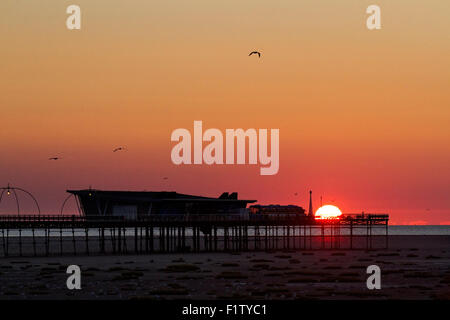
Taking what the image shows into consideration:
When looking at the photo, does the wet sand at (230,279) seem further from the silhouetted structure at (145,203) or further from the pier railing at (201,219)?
the silhouetted structure at (145,203)

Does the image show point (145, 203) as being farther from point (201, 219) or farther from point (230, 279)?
point (230, 279)

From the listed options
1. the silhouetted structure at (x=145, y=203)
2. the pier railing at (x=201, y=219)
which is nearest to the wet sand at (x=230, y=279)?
the pier railing at (x=201, y=219)

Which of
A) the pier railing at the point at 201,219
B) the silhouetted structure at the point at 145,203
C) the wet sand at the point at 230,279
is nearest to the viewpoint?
the wet sand at the point at 230,279

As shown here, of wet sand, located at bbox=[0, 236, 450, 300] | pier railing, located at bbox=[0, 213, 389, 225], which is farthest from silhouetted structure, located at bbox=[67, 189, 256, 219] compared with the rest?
wet sand, located at bbox=[0, 236, 450, 300]

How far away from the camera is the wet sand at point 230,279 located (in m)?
54.0

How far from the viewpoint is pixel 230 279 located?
65.8 meters

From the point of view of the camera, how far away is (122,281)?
63500 mm

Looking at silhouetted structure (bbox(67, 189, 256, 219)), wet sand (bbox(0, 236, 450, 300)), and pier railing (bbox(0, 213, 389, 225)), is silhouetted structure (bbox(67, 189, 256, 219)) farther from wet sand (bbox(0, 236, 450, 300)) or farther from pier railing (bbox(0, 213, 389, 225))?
wet sand (bbox(0, 236, 450, 300))

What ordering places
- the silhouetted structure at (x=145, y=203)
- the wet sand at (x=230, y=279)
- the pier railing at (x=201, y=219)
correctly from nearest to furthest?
the wet sand at (x=230, y=279) → the pier railing at (x=201, y=219) → the silhouetted structure at (x=145, y=203)

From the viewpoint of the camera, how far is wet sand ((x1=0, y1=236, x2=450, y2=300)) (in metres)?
54.0

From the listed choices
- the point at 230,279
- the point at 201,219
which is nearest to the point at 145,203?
the point at 201,219

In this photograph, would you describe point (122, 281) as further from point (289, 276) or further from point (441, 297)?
point (441, 297)
